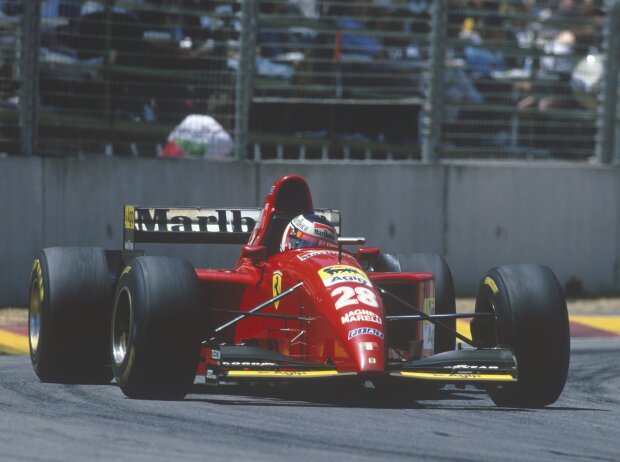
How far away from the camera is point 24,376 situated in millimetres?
9070

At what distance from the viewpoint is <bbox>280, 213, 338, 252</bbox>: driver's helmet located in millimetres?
8719

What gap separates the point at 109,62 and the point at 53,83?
0.56 m

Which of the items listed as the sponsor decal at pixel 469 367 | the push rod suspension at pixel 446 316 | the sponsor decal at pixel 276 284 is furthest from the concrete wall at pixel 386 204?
the sponsor decal at pixel 469 367

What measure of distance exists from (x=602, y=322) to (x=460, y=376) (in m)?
A: 5.85

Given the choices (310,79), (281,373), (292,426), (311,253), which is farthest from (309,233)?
(310,79)

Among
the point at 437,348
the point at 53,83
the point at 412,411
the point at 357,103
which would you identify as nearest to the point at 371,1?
the point at 357,103

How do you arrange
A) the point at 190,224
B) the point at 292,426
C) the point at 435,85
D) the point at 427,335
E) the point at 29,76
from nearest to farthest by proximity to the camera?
1. the point at 292,426
2. the point at 427,335
3. the point at 190,224
4. the point at 29,76
5. the point at 435,85

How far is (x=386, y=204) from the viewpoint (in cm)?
1414

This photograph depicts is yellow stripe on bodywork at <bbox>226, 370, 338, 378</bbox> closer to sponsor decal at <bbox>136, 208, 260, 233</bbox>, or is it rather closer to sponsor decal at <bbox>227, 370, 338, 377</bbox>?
sponsor decal at <bbox>227, 370, 338, 377</bbox>

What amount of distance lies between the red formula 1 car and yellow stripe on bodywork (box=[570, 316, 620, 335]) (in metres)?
3.83

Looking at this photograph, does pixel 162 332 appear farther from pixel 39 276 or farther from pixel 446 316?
pixel 39 276

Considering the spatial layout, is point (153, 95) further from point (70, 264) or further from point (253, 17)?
point (70, 264)

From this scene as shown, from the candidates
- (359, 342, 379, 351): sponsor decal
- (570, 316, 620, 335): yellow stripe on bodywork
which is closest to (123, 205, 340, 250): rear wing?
(359, 342, 379, 351): sponsor decal

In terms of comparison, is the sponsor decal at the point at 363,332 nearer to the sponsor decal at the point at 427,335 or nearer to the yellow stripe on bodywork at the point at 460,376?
the yellow stripe on bodywork at the point at 460,376
